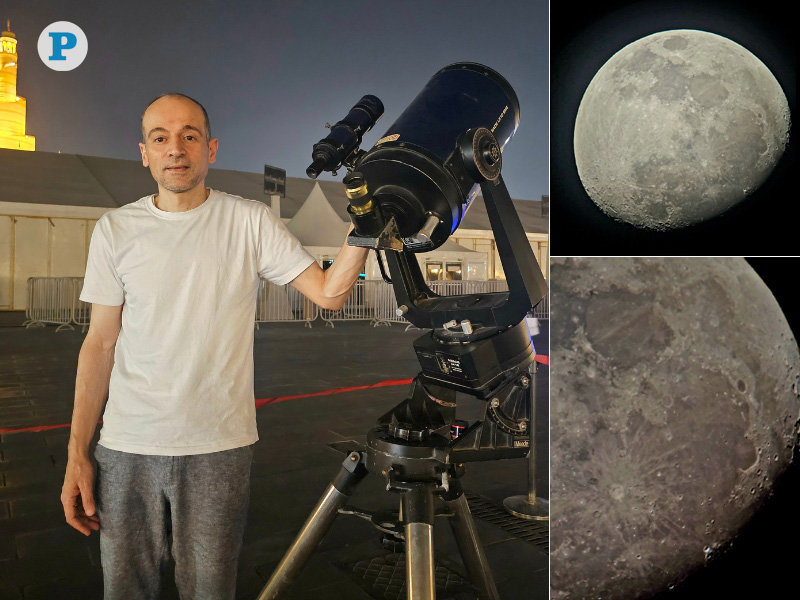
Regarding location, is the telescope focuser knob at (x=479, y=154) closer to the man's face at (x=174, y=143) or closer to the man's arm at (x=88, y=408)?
the man's face at (x=174, y=143)

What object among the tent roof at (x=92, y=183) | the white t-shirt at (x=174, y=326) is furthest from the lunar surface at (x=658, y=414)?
the tent roof at (x=92, y=183)

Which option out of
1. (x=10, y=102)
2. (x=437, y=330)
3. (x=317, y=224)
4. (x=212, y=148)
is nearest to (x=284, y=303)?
(x=317, y=224)

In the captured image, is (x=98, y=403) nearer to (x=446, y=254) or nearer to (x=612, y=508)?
(x=612, y=508)

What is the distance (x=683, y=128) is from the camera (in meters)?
1.49

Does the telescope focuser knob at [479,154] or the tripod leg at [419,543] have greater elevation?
the telescope focuser knob at [479,154]

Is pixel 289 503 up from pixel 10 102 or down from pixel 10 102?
down

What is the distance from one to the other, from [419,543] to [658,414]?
0.68 metres

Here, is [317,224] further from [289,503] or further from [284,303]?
[289,503]

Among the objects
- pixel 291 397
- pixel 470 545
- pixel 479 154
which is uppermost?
pixel 479 154

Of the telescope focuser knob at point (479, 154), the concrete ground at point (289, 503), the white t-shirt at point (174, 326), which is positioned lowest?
the concrete ground at point (289, 503)

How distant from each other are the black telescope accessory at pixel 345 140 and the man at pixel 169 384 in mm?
275

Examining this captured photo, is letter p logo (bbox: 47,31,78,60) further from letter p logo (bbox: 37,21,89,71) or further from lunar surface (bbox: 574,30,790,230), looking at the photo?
lunar surface (bbox: 574,30,790,230)

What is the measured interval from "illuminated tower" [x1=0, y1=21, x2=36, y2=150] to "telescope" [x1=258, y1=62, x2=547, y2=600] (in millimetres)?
3756

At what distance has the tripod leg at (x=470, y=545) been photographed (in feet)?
5.45
